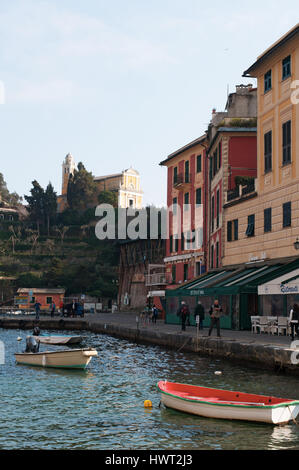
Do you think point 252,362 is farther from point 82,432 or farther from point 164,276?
point 164,276

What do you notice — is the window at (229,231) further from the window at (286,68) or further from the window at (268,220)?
the window at (286,68)

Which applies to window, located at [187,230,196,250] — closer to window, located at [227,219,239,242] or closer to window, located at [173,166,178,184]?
window, located at [173,166,178,184]

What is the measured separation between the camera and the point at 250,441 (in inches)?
546

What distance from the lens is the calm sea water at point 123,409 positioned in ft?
45.1

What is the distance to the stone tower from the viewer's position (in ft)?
636

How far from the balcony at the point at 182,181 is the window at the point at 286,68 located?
69.0 ft

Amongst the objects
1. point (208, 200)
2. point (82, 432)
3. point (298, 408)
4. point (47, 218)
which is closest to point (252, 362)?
point (298, 408)

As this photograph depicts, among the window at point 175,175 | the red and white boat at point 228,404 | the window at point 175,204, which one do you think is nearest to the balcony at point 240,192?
the window at point 175,175

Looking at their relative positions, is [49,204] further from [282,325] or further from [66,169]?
[282,325]

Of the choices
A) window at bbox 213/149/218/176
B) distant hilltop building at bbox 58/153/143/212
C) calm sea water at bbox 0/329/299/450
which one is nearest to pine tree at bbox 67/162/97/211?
distant hilltop building at bbox 58/153/143/212

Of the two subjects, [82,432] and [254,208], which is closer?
[82,432]

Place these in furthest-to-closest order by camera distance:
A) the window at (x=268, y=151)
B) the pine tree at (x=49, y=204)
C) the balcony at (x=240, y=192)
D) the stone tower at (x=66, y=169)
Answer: the stone tower at (x=66, y=169) → the pine tree at (x=49, y=204) → the balcony at (x=240, y=192) → the window at (x=268, y=151)

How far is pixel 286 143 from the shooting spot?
33.6 meters
